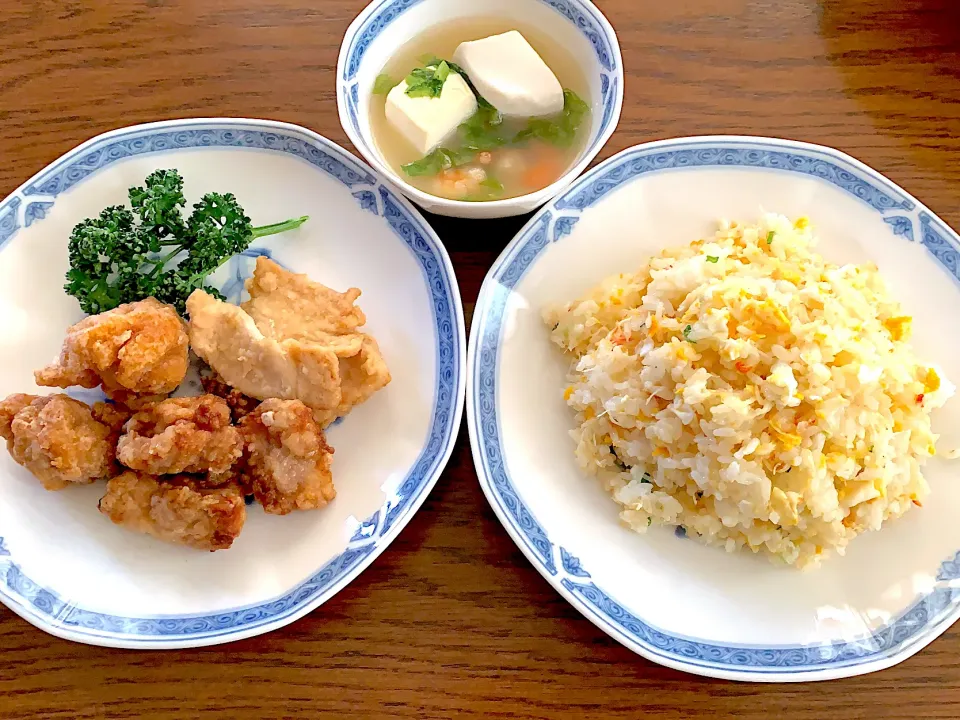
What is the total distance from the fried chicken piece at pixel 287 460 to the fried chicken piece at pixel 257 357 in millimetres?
52

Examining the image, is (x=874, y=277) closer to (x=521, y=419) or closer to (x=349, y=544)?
(x=521, y=419)

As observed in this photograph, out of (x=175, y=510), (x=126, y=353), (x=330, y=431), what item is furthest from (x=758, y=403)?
(x=126, y=353)

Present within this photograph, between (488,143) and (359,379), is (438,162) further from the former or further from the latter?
(359,379)

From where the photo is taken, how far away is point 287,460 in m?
1.97

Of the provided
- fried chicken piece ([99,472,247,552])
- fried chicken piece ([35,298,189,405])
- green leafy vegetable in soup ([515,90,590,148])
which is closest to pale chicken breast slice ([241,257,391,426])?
fried chicken piece ([35,298,189,405])

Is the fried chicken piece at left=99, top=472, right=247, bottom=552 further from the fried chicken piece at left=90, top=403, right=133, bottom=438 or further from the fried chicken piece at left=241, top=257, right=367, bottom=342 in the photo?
the fried chicken piece at left=241, top=257, right=367, bottom=342

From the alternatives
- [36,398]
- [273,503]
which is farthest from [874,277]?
[36,398]

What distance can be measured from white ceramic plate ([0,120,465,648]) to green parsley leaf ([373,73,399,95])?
219mm

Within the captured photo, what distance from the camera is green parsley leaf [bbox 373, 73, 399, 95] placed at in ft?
7.52

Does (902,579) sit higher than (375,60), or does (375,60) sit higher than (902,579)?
(375,60)

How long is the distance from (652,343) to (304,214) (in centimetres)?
112

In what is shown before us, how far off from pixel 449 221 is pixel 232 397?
856 millimetres

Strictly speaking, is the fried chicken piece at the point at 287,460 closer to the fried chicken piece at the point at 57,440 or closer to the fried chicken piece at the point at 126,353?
the fried chicken piece at the point at 126,353

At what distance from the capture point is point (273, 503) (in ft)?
6.42
